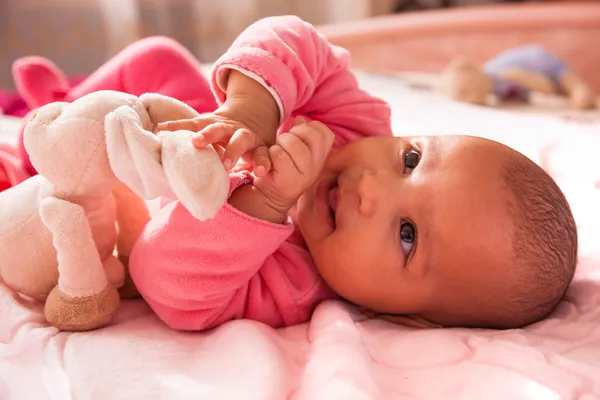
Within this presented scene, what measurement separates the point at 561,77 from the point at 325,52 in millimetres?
1634

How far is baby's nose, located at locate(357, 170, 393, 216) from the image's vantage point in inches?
32.4

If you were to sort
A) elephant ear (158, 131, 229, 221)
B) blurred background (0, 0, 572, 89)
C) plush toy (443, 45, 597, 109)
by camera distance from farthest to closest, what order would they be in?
blurred background (0, 0, 572, 89), plush toy (443, 45, 597, 109), elephant ear (158, 131, 229, 221)

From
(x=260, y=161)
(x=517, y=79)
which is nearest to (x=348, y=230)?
(x=260, y=161)

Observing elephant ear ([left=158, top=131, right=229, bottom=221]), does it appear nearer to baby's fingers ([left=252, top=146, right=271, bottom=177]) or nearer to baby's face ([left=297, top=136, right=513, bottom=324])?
baby's fingers ([left=252, top=146, right=271, bottom=177])

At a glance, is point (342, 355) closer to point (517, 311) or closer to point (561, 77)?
point (517, 311)

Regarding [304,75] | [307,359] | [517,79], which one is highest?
[304,75]

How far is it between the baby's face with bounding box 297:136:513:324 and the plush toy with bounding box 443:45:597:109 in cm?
126

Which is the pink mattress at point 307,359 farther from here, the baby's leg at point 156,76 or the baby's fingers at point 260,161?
the baby's leg at point 156,76

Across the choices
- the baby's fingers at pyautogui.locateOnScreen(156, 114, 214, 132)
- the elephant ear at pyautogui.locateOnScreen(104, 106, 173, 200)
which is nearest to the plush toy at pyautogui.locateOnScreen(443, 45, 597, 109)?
the baby's fingers at pyautogui.locateOnScreen(156, 114, 214, 132)

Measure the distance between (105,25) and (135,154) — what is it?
226cm

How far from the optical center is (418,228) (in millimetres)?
814

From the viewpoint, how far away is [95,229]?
29.7 inches

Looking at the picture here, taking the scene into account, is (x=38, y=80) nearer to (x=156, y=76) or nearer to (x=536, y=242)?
(x=156, y=76)

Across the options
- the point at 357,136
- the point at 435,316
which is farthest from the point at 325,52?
the point at 435,316
